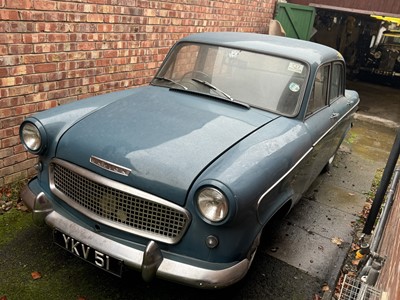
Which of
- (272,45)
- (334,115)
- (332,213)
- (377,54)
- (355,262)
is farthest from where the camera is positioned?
(377,54)

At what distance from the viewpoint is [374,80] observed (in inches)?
558

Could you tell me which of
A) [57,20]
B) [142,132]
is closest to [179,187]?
[142,132]

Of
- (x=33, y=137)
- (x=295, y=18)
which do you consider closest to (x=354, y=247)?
(x=33, y=137)

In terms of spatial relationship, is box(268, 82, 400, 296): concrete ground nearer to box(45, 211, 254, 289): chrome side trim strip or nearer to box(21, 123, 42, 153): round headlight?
box(45, 211, 254, 289): chrome side trim strip

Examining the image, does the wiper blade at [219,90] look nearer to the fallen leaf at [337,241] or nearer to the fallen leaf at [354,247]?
the fallen leaf at [337,241]

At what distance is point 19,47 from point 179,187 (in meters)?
2.32

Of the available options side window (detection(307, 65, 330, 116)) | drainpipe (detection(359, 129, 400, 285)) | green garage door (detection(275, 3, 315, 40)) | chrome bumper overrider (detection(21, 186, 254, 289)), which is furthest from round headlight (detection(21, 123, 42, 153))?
green garage door (detection(275, 3, 315, 40))

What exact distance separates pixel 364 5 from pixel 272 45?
23.6 feet

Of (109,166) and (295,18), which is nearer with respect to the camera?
(109,166)

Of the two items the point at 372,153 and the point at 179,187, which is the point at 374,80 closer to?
the point at 372,153

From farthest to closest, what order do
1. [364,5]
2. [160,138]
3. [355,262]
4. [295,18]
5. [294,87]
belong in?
[295,18] → [364,5] → [355,262] → [294,87] → [160,138]

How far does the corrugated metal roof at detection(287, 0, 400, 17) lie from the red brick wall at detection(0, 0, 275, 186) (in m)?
5.45

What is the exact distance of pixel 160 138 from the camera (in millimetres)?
2543

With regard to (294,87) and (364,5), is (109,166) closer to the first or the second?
(294,87)
